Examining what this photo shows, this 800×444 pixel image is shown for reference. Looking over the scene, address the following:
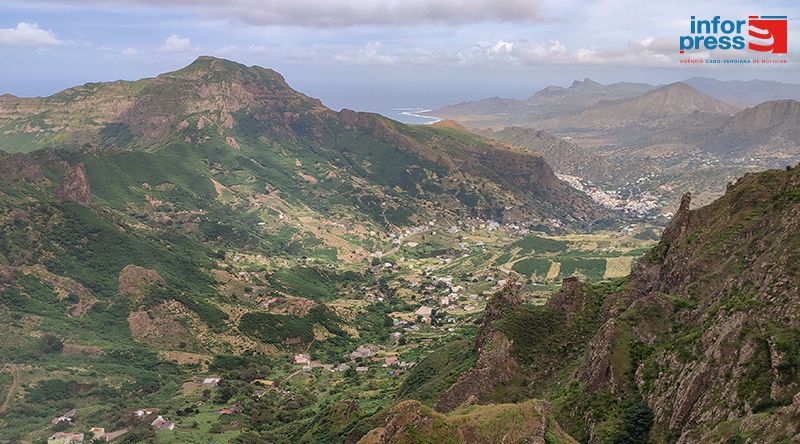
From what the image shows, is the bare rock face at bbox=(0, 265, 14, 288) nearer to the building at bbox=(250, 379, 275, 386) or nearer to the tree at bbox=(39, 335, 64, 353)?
the tree at bbox=(39, 335, 64, 353)

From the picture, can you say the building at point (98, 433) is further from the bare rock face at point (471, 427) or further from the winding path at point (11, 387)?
the bare rock face at point (471, 427)

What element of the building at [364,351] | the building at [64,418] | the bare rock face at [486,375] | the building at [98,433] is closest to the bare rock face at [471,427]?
the bare rock face at [486,375]

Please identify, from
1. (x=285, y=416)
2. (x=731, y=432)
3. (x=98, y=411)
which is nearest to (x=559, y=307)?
(x=731, y=432)

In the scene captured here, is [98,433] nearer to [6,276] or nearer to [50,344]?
[50,344]

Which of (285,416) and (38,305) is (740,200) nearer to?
(285,416)

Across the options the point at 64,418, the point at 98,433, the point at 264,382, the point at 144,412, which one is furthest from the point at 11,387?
the point at 264,382

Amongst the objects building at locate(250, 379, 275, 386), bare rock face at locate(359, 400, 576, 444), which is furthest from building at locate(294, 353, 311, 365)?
bare rock face at locate(359, 400, 576, 444)
